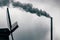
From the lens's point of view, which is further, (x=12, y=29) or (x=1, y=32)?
(x=12, y=29)

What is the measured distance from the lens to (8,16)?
16.8 metres

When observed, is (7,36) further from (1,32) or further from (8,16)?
(8,16)

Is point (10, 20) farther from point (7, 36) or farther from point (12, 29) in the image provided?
point (7, 36)

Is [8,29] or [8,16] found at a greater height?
[8,16]

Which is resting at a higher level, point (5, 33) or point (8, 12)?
point (8, 12)

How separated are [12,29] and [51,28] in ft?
14.5

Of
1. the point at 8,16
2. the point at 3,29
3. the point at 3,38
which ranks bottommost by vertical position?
the point at 3,38

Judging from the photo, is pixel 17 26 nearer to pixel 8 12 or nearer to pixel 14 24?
pixel 14 24

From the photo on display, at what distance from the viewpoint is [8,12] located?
16312 millimetres

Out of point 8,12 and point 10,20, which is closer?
point 8,12

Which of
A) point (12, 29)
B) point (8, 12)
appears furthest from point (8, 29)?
point (8, 12)

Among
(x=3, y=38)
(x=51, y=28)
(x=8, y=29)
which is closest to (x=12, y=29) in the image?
(x=8, y=29)

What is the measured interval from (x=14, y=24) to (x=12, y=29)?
0.66m

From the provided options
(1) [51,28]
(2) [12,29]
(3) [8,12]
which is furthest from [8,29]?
(1) [51,28]
